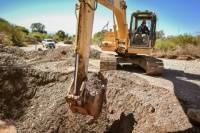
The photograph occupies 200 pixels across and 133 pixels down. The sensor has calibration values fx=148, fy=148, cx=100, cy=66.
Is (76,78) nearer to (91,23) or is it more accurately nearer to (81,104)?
(81,104)

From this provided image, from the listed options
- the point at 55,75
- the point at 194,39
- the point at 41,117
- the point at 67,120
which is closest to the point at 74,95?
the point at 67,120

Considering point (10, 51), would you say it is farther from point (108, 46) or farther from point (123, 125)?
point (123, 125)

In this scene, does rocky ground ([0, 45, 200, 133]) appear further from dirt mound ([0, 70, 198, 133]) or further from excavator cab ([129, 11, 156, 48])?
excavator cab ([129, 11, 156, 48])

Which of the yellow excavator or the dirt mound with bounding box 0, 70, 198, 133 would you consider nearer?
the yellow excavator

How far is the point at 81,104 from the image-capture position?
92.7 inches

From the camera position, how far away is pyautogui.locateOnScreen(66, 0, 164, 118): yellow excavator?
95.3 inches

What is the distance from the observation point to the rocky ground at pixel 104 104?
10.9 feet

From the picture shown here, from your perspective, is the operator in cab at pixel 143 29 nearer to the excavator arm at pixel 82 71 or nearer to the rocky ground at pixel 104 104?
the rocky ground at pixel 104 104

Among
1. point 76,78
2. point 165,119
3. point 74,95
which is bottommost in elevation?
point 165,119

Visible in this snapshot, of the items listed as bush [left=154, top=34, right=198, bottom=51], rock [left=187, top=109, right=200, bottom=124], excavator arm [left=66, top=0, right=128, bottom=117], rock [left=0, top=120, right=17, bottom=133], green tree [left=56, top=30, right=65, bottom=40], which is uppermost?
green tree [left=56, top=30, right=65, bottom=40]

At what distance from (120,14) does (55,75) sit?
3.20 m

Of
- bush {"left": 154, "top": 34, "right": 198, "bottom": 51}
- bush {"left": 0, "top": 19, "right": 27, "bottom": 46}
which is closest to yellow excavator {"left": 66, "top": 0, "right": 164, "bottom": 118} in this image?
bush {"left": 154, "top": 34, "right": 198, "bottom": 51}

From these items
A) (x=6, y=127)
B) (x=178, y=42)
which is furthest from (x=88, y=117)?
(x=178, y=42)

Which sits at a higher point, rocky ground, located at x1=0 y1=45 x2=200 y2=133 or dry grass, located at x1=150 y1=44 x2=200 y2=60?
dry grass, located at x1=150 y1=44 x2=200 y2=60
